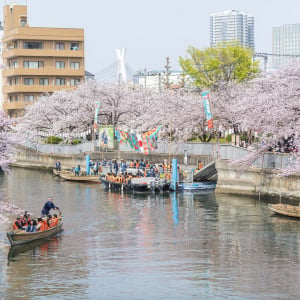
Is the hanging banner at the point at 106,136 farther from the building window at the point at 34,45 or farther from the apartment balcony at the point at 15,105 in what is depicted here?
the building window at the point at 34,45

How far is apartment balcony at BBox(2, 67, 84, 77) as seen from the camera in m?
121

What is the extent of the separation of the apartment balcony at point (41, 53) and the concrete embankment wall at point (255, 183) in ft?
220

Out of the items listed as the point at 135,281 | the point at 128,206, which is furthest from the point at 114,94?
the point at 135,281

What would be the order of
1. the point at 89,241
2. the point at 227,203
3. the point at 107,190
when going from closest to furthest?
1. the point at 89,241
2. the point at 227,203
3. the point at 107,190

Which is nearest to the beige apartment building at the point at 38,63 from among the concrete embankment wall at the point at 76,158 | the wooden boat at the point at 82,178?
the concrete embankment wall at the point at 76,158

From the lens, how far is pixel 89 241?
40688 millimetres

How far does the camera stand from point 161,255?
36.7 metres

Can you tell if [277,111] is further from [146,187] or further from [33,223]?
[33,223]

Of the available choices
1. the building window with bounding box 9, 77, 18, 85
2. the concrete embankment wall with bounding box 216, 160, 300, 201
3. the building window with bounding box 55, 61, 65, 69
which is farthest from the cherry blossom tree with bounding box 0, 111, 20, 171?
the building window with bounding box 55, 61, 65, 69

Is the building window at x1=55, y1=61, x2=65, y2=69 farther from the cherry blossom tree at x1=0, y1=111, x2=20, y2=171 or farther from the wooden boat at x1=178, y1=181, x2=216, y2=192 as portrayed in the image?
the cherry blossom tree at x1=0, y1=111, x2=20, y2=171

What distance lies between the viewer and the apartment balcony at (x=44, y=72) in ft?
398

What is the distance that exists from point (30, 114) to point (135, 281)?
7947 cm

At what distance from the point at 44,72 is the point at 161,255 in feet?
294

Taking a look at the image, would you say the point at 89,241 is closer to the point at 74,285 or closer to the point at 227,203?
the point at 74,285
